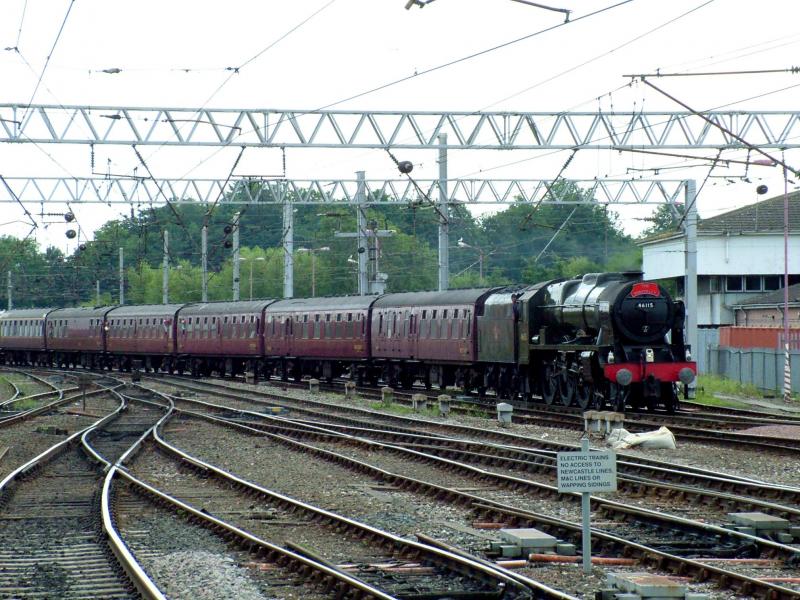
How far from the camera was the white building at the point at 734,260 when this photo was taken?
59.6 m

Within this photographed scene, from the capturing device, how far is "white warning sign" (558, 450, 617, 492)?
9852 mm

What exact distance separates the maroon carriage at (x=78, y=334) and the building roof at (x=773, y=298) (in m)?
29.7

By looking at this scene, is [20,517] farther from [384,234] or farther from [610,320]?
[384,234]

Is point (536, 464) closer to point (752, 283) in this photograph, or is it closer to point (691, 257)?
point (691, 257)

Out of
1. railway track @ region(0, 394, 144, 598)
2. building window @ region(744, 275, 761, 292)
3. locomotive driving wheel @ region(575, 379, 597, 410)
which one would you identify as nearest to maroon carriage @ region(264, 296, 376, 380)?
locomotive driving wheel @ region(575, 379, 597, 410)

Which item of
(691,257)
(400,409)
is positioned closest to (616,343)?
(400,409)

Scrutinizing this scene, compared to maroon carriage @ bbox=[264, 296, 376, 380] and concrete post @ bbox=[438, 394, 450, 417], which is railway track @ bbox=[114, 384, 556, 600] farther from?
maroon carriage @ bbox=[264, 296, 376, 380]

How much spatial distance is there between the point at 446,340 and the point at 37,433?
1281 centimetres

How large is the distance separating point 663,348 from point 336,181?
779 inches

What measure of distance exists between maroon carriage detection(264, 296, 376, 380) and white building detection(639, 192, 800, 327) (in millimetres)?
22682

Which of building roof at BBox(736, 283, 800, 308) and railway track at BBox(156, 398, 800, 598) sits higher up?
building roof at BBox(736, 283, 800, 308)

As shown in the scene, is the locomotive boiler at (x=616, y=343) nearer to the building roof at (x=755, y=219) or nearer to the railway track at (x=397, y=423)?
the railway track at (x=397, y=423)

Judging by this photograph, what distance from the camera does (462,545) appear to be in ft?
35.8

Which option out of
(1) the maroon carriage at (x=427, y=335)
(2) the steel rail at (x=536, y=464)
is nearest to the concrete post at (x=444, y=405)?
(2) the steel rail at (x=536, y=464)
